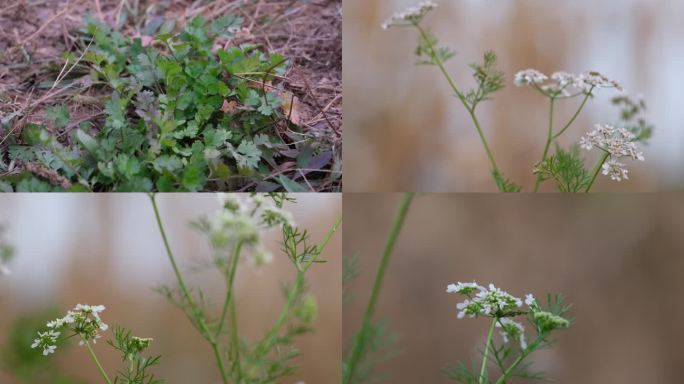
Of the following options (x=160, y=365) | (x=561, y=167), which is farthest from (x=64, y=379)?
(x=561, y=167)

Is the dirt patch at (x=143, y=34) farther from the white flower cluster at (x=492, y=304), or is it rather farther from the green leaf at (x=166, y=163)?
the white flower cluster at (x=492, y=304)

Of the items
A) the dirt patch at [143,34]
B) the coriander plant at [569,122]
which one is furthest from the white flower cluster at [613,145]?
the dirt patch at [143,34]

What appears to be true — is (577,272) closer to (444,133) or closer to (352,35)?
(444,133)

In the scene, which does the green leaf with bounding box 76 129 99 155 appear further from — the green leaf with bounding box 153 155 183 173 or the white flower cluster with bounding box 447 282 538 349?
the white flower cluster with bounding box 447 282 538 349

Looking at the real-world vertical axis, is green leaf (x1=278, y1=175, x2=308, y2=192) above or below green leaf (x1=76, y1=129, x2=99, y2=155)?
below

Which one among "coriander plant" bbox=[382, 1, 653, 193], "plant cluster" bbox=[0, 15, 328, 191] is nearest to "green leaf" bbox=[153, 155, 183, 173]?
"plant cluster" bbox=[0, 15, 328, 191]
